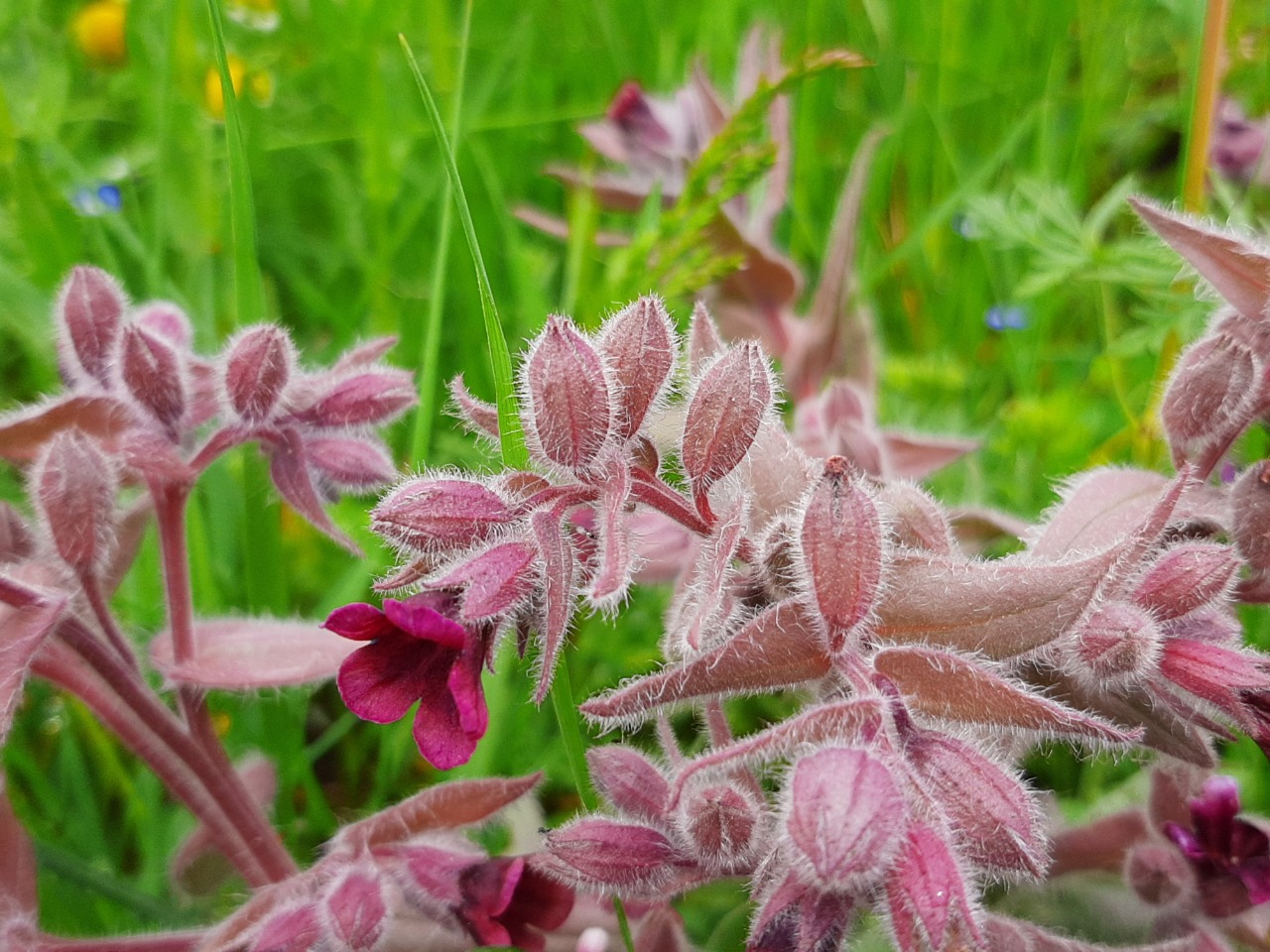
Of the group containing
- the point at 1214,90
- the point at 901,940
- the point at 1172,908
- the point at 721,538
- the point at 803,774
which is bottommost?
the point at 1172,908

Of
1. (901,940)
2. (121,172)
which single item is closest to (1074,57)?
(121,172)

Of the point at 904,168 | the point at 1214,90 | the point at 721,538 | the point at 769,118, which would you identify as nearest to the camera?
the point at 721,538

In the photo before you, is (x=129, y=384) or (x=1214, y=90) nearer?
(x=129, y=384)

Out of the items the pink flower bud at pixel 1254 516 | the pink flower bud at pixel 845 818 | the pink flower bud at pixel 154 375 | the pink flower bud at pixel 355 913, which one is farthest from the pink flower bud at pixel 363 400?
the pink flower bud at pixel 1254 516

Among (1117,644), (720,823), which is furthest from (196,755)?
(1117,644)

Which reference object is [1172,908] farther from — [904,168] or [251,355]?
[904,168]

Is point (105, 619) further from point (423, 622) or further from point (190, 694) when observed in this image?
point (423, 622)

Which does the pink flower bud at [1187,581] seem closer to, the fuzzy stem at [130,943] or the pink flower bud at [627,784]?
the pink flower bud at [627,784]
